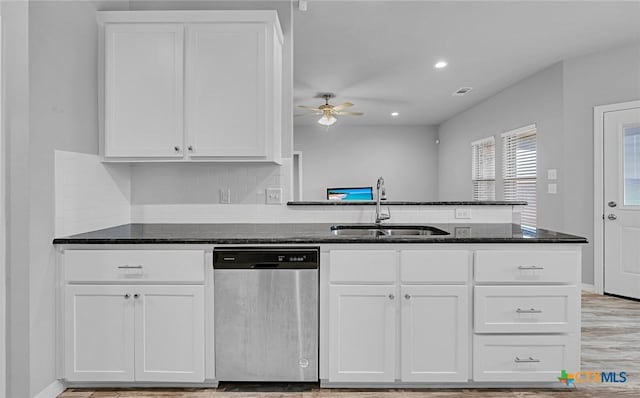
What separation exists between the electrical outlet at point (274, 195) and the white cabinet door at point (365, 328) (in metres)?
0.93

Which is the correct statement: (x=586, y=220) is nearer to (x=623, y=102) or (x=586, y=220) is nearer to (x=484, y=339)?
(x=623, y=102)

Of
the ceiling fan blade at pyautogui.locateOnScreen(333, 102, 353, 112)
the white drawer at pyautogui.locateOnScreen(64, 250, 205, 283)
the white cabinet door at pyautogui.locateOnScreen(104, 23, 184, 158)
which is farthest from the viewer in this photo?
the ceiling fan blade at pyautogui.locateOnScreen(333, 102, 353, 112)

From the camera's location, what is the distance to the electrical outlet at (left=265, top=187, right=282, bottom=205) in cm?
283

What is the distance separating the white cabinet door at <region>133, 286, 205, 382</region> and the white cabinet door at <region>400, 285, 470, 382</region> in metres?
1.07

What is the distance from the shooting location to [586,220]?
439 centimetres

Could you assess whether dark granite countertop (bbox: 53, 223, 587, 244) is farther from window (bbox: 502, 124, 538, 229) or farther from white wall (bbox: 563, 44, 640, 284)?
window (bbox: 502, 124, 538, 229)

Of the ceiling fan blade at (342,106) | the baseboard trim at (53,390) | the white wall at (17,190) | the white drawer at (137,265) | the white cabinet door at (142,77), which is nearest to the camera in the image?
the white wall at (17,190)

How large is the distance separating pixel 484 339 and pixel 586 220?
311cm

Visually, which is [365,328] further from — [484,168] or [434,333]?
[484,168]

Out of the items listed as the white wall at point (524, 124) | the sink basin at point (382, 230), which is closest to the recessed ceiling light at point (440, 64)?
the white wall at point (524, 124)

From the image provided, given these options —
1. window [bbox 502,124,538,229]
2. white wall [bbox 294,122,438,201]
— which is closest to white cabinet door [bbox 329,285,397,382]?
window [bbox 502,124,538,229]

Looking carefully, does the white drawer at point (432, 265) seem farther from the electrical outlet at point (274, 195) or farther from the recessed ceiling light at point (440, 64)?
the recessed ceiling light at point (440, 64)

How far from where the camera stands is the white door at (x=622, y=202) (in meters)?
4.01

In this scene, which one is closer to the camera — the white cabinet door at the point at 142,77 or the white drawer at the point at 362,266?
the white drawer at the point at 362,266
